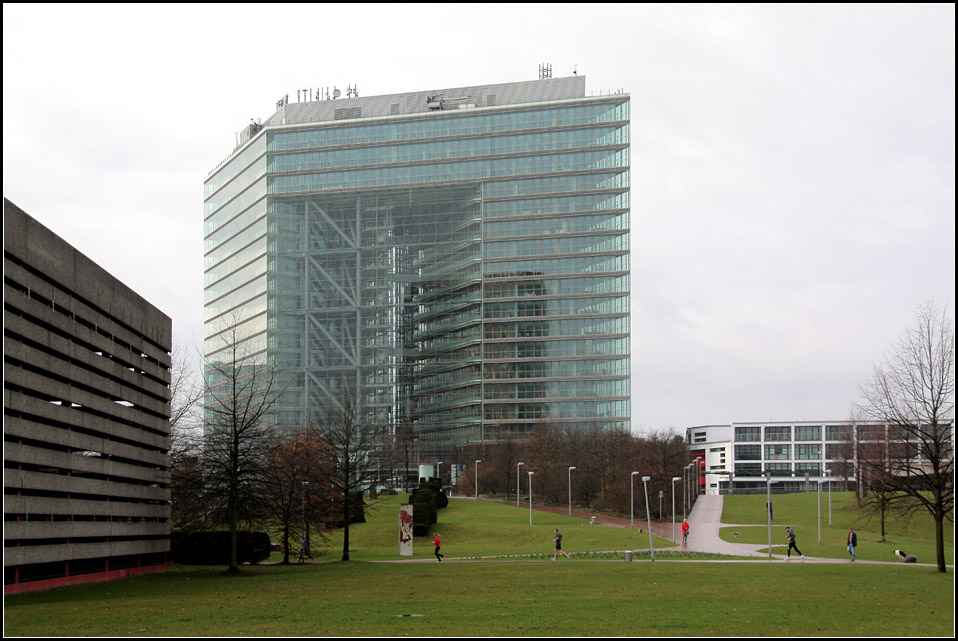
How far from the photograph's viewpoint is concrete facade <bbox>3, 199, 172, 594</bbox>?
28797mm

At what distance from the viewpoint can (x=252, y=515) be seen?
42156 mm

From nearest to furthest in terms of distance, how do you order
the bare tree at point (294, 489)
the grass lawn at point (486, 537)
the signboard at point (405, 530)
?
1. the bare tree at point (294, 489)
2. the signboard at point (405, 530)
3. the grass lawn at point (486, 537)

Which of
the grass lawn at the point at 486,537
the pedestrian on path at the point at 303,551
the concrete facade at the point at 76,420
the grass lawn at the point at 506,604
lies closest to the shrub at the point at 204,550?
the pedestrian on path at the point at 303,551

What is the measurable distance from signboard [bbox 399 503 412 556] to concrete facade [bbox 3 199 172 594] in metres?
17.3

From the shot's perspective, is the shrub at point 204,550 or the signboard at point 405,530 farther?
the signboard at point 405,530

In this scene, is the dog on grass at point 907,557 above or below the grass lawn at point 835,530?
above

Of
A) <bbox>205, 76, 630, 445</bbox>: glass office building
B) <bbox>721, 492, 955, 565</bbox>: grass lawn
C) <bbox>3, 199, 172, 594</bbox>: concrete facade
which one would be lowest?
<bbox>721, 492, 955, 565</bbox>: grass lawn

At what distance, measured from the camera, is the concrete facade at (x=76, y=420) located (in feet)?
94.5

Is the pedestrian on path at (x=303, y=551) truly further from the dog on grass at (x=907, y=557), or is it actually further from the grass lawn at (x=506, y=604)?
the dog on grass at (x=907, y=557)

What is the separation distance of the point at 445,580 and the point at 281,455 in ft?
77.5

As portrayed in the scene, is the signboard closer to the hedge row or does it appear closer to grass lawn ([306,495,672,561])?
grass lawn ([306,495,672,561])

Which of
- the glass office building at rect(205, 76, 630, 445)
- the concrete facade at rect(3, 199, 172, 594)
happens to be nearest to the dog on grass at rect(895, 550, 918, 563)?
the concrete facade at rect(3, 199, 172, 594)

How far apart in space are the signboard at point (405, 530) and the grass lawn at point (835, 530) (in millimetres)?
22724

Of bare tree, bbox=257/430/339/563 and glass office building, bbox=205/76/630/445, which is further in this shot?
glass office building, bbox=205/76/630/445
